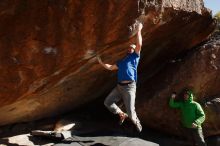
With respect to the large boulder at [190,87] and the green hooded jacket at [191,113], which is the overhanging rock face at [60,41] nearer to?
the large boulder at [190,87]

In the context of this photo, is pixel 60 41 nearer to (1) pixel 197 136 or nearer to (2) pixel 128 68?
(2) pixel 128 68

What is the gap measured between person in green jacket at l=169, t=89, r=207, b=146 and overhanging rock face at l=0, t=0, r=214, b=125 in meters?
2.04

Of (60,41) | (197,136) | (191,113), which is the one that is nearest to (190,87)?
(191,113)

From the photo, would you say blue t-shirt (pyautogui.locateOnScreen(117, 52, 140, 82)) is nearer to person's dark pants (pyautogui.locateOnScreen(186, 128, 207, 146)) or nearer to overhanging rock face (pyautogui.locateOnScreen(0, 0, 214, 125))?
overhanging rock face (pyautogui.locateOnScreen(0, 0, 214, 125))

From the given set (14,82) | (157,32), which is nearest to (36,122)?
(14,82)

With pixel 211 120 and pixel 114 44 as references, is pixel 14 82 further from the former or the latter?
pixel 211 120

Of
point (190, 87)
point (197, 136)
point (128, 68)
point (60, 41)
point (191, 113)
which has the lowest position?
point (197, 136)

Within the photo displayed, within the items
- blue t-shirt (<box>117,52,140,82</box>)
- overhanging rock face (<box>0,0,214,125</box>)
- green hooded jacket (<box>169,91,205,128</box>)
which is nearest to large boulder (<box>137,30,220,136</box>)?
green hooded jacket (<box>169,91,205,128</box>)

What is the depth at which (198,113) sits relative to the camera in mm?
9938

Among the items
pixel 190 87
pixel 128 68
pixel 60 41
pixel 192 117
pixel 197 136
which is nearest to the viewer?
pixel 60 41

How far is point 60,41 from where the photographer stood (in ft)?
27.0

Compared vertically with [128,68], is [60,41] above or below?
above

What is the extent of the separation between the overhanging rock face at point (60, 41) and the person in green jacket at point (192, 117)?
204cm

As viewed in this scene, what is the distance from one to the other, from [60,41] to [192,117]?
13.9 feet
